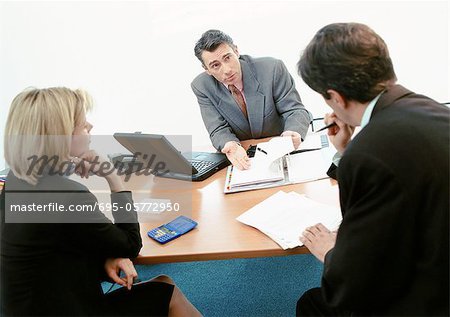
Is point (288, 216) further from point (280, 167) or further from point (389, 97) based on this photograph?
point (389, 97)

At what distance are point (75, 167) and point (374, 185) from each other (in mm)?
1047

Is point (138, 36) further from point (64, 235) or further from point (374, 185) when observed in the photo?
point (374, 185)

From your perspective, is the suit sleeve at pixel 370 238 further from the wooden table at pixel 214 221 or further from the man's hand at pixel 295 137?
the man's hand at pixel 295 137

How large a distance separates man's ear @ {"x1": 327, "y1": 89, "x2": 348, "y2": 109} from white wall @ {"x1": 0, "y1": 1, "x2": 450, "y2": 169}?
1.79 meters

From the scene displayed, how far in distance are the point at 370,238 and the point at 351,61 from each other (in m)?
0.40

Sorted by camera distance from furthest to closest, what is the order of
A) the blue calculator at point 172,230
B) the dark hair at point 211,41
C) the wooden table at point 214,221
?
the dark hair at point 211,41
the blue calculator at point 172,230
the wooden table at point 214,221

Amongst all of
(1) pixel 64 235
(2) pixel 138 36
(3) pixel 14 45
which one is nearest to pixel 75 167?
(1) pixel 64 235

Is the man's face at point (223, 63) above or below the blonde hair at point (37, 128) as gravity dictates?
above

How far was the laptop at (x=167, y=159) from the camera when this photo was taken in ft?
5.43

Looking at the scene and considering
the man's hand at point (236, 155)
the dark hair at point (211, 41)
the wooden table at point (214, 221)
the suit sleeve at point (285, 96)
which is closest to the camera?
the wooden table at point (214, 221)

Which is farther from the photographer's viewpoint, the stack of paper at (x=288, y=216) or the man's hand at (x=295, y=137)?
the man's hand at (x=295, y=137)

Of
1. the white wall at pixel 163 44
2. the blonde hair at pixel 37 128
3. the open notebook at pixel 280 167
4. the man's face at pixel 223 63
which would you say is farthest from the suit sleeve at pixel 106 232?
the white wall at pixel 163 44

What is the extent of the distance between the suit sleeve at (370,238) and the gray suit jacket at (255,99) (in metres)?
1.24

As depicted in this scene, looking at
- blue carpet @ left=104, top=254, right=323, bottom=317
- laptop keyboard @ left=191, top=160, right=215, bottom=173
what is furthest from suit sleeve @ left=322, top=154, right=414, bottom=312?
blue carpet @ left=104, top=254, right=323, bottom=317
